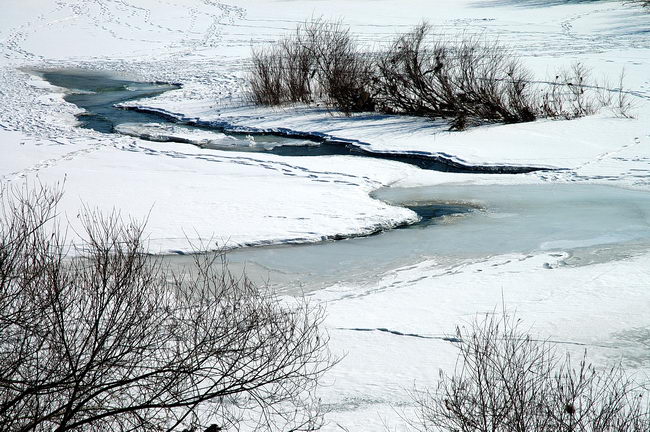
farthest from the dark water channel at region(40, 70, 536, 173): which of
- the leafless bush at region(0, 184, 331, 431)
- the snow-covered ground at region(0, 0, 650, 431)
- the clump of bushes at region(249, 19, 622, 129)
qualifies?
the leafless bush at region(0, 184, 331, 431)

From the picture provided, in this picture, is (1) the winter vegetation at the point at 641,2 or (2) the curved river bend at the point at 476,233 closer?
(2) the curved river bend at the point at 476,233

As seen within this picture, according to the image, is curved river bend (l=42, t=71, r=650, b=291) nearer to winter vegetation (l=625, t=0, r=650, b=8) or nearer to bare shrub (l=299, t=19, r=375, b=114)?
bare shrub (l=299, t=19, r=375, b=114)

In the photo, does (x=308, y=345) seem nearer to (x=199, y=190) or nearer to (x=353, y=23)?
(x=199, y=190)

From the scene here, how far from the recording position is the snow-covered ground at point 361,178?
706cm

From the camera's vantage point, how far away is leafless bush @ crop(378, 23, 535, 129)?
687 inches

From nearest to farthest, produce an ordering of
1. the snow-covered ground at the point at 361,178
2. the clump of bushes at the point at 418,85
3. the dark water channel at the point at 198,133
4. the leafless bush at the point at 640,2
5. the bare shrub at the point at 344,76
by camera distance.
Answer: the snow-covered ground at the point at 361,178 < the dark water channel at the point at 198,133 < the clump of bushes at the point at 418,85 < the bare shrub at the point at 344,76 < the leafless bush at the point at 640,2

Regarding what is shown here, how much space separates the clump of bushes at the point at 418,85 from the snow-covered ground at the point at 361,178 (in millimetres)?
680

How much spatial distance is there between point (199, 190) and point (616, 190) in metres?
6.57

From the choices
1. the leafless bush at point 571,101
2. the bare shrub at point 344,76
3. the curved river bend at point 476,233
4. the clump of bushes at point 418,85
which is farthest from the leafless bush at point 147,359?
the bare shrub at point 344,76

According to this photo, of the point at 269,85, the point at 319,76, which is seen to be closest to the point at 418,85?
the point at 319,76

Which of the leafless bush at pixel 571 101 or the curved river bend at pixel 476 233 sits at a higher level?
the leafless bush at pixel 571 101

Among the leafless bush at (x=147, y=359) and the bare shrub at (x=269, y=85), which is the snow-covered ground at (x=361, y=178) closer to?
the leafless bush at (x=147, y=359)

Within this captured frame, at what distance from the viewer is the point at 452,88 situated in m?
18.4

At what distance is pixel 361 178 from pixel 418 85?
243 inches
